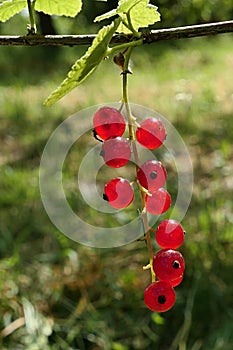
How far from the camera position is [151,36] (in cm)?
58

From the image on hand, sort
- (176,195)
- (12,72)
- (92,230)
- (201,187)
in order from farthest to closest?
(12,72)
(201,187)
(176,195)
(92,230)

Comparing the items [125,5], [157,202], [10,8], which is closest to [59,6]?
[10,8]

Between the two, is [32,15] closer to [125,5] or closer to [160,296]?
[125,5]

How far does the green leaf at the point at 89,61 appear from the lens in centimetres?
53

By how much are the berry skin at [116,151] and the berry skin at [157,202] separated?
45mm

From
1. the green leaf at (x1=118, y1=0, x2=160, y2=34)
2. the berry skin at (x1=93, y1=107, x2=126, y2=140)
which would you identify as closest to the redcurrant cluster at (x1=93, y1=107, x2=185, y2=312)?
the berry skin at (x1=93, y1=107, x2=126, y2=140)

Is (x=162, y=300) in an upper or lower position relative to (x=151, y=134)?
lower

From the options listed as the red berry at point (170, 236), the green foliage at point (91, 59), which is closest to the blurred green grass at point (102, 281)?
the red berry at point (170, 236)

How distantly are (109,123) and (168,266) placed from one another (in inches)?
5.5

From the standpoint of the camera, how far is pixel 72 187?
102 inches

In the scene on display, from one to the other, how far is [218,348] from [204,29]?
3.85ft

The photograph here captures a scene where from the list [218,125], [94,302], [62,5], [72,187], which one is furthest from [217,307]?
[218,125]

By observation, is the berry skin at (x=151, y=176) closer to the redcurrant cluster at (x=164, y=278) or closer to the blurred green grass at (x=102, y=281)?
the redcurrant cluster at (x=164, y=278)

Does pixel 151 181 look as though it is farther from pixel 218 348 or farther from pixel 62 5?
pixel 218 348
